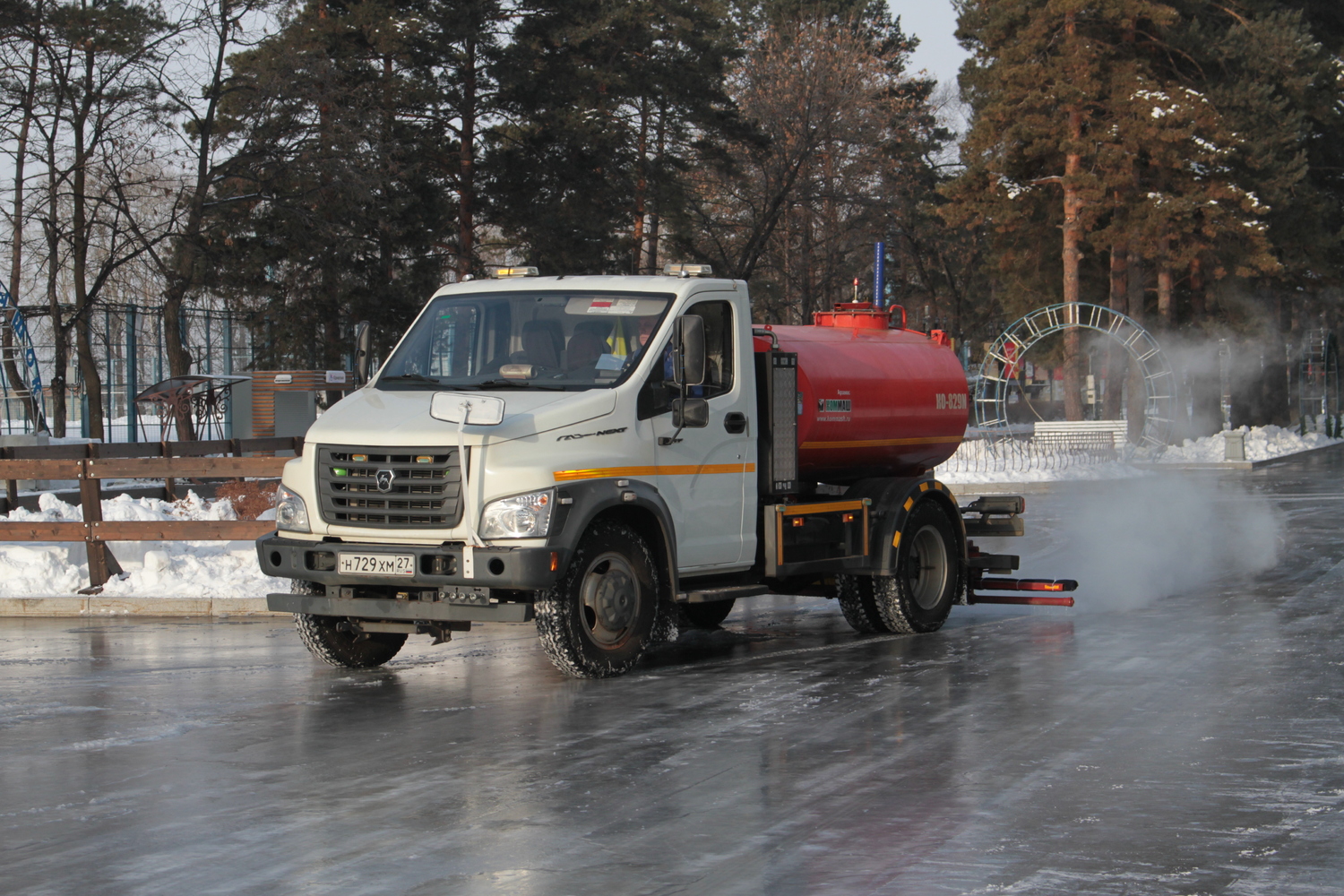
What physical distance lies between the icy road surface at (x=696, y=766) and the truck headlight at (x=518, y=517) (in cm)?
102

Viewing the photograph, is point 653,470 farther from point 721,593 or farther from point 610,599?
point 721,593

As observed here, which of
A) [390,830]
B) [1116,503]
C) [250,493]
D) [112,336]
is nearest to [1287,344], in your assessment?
[1116,503]

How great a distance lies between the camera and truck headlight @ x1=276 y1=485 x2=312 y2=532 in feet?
32.4

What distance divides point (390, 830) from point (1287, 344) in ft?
204

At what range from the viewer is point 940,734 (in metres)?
8.17

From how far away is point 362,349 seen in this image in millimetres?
11031

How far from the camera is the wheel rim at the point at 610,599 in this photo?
9.79 meters

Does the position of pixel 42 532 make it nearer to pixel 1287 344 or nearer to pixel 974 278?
pixel 1287 344

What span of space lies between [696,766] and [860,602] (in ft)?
16.9

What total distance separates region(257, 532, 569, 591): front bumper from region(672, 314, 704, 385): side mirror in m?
1.61

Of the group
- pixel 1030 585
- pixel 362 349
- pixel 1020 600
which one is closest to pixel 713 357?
pixel 362 349

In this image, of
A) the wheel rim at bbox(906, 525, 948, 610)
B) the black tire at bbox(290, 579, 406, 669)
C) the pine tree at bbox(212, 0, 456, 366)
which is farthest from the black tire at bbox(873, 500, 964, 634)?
the pine tree at bbox(212, 0, 456, 366)

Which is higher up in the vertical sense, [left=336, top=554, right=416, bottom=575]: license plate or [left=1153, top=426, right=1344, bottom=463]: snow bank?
[left=1153, top=426, right=1344, bottom=463]: snow bank

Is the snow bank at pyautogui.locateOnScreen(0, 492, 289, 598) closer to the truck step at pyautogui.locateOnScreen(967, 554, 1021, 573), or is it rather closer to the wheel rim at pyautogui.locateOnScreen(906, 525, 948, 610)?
the wheel rim at pyautogui.locateOnScreen(906, 525, 948, 610)
